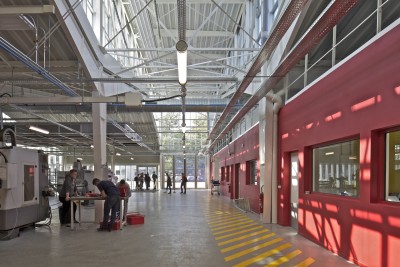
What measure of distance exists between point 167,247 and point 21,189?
13.4 feet

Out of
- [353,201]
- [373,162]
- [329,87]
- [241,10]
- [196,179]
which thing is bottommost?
[196,179]

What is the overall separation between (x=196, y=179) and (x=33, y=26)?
31.0 meters

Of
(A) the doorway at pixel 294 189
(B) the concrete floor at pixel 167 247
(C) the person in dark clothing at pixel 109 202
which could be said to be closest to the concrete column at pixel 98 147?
(B) the concrete floor at pixel 167 247

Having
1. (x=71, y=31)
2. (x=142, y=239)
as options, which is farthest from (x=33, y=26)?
(x=142, y=239)

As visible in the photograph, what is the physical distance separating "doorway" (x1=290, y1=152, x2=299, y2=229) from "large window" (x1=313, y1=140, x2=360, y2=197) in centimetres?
120

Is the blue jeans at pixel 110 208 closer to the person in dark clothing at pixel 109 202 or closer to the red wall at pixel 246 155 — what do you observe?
the person in dark clothing at pixel 109 202

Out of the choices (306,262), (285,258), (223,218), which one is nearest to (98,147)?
(223,218)

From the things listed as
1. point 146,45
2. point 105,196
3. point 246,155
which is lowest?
point 105,196

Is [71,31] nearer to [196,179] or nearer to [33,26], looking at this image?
[33,26]

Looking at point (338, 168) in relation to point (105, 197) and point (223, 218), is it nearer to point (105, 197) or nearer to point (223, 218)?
point (105, 197)

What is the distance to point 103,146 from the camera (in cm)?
1190

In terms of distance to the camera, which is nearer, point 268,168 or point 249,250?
point 249,250

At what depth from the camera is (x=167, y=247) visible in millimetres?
7684

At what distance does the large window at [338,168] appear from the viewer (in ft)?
21.6
